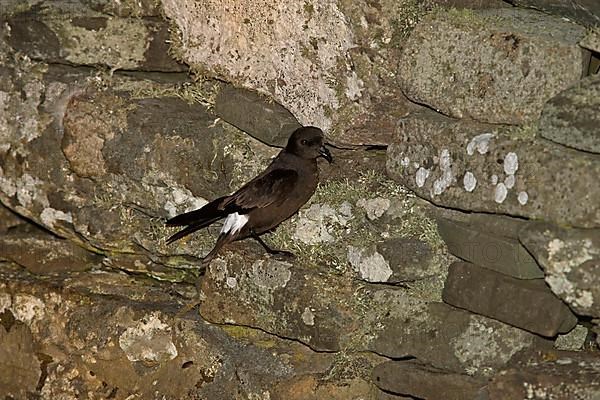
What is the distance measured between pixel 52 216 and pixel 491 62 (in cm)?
266

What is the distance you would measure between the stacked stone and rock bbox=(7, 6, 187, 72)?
163 centimetres

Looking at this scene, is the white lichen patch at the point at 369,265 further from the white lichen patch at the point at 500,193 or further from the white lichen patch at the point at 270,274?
the white lichen patch at the point at 500,193

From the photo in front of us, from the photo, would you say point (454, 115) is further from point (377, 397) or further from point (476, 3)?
point (377, 397)

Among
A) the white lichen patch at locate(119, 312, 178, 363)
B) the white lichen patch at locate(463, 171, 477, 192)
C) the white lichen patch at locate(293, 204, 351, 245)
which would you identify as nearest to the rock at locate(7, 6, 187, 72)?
the white lichen patch at locate(293, 204, 351, 245)

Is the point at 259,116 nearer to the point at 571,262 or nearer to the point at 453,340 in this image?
the point at 453,340

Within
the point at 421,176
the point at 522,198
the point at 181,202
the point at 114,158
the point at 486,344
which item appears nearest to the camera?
the point at 522,198

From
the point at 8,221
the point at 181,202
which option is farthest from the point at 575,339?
the point at 8,221

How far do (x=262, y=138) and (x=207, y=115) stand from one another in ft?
1.38

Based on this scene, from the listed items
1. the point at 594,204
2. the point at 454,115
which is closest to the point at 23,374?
the point at 454,115

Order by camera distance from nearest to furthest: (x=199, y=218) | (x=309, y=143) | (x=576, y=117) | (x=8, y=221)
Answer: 1. (x=576, y=117)
2. (x=309, y=143)
3. (x=199, y=218)
4. (x=8, y=221)

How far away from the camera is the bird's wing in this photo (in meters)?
4.71

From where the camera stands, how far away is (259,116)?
16.0ft

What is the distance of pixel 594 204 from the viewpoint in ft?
11.3

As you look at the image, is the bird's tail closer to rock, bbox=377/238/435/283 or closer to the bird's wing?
the bird's wing
